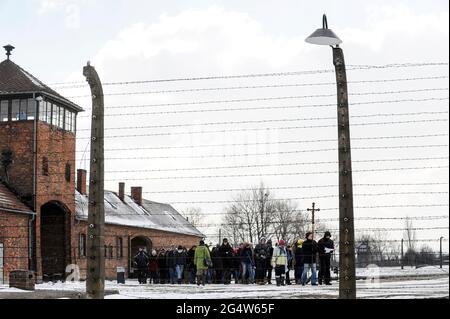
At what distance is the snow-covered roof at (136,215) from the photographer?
43294 millimetres

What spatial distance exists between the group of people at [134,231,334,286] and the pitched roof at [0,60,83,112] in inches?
450

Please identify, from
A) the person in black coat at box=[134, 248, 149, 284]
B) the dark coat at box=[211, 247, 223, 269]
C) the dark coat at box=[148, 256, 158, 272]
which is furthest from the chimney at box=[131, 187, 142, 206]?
the dark coat at box=[211, 247, 223, 269]

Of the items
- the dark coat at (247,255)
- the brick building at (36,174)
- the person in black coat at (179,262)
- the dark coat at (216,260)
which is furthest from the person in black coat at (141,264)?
the dark coat at (247,255)

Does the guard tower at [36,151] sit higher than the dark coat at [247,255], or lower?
higher

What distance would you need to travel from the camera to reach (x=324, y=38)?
7.33 meters

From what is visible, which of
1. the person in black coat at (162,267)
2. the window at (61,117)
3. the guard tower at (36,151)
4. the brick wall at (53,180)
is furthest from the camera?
the window at (61,117)

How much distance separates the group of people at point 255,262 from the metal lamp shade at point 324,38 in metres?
9.62

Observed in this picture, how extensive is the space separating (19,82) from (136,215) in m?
16.7

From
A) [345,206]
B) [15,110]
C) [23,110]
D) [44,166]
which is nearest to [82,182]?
[44,166]

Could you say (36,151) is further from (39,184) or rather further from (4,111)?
(4,111)

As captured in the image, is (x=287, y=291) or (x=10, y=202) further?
(x=10, y=202)

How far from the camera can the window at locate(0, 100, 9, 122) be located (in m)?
33.3

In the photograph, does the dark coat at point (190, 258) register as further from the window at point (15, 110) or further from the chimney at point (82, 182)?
the chimney at point (82, 182)

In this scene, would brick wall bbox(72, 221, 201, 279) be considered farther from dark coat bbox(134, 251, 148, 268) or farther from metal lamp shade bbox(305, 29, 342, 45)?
metal lamp shade bbox(305, 29, 342, 45)
